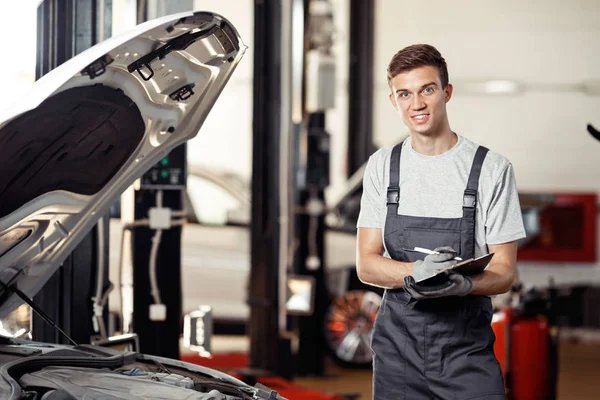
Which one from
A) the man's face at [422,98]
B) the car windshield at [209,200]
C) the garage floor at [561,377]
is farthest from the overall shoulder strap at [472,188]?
the car windshield at [209,200]

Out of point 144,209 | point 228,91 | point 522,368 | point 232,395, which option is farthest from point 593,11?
point 232,395

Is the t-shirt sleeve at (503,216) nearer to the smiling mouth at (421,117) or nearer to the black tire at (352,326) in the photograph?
the smiling mouth at (421,117)

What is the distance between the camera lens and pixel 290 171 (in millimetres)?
6332

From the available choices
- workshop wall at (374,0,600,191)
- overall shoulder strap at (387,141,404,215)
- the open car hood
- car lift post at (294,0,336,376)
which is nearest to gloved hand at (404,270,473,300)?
overall shoulder strap at (387,141,404,215)

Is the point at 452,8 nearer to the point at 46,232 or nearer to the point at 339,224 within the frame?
the point at 339,224

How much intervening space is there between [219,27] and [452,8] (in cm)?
749

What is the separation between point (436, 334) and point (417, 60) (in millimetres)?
691

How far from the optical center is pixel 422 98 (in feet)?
7.57

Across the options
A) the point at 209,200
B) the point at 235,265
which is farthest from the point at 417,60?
the point at 209,200

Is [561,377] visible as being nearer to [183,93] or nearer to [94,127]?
[183,93]

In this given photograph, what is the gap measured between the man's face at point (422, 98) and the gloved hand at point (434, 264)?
358mm

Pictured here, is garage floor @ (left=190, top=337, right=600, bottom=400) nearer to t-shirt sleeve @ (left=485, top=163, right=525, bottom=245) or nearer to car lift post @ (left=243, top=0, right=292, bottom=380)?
car lift post @ (left=243, top=0, right=292, bottom=380)

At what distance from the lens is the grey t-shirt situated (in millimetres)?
2281

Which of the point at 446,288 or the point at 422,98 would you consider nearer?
the point at 446,288
